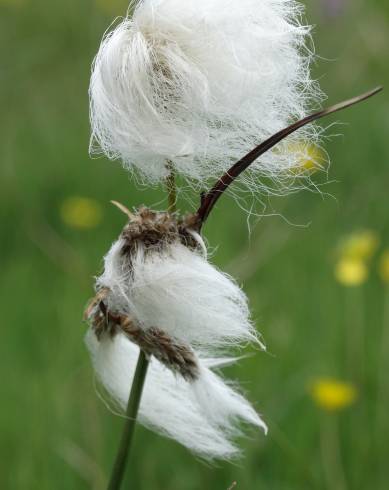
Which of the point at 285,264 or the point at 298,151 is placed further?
the point at 285,264

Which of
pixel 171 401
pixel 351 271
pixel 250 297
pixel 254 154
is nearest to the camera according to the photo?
pixel 254 154

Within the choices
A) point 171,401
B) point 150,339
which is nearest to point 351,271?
point 171,401

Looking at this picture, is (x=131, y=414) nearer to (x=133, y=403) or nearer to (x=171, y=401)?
(x=133, y=403)

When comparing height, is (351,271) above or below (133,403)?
below

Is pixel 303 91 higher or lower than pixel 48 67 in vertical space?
lower

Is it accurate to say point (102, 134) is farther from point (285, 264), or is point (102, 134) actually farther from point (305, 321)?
point (285, 264)

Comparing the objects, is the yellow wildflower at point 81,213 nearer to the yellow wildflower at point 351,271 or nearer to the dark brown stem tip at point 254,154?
the yellow wildflower at point 351,271

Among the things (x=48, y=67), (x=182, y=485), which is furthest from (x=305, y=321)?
(x=48, y=67)
